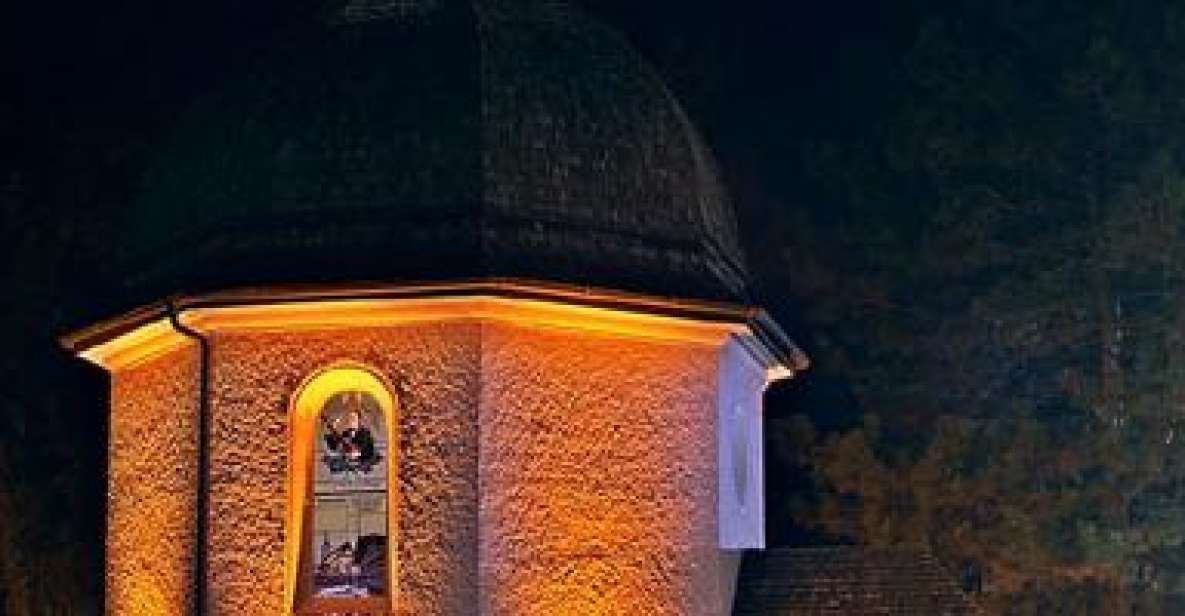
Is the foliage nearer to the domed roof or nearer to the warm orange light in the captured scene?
the domed roof

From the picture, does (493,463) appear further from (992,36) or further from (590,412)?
(992,36)

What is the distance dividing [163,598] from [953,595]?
5.88 m

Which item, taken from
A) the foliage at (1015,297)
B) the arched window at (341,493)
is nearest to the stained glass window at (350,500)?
the arched window at (341,493)

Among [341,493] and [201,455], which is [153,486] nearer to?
[201,455]

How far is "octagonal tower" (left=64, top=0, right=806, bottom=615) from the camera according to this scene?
18453 millimetres

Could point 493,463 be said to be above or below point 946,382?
below

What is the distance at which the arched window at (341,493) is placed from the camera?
60.8 ft

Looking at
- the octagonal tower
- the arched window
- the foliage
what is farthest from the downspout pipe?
the foliage

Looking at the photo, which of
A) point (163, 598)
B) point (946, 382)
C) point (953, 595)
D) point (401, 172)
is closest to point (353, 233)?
point (401, 172)

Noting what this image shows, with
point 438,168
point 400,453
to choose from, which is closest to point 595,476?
point 400,453

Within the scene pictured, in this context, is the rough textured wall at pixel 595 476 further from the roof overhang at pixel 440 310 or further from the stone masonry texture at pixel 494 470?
the roof overhang at pixel 440 310

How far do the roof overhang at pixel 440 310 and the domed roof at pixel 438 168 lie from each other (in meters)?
0.18

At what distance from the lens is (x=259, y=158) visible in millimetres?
19578

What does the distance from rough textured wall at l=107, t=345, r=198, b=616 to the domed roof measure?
2.40 feet
